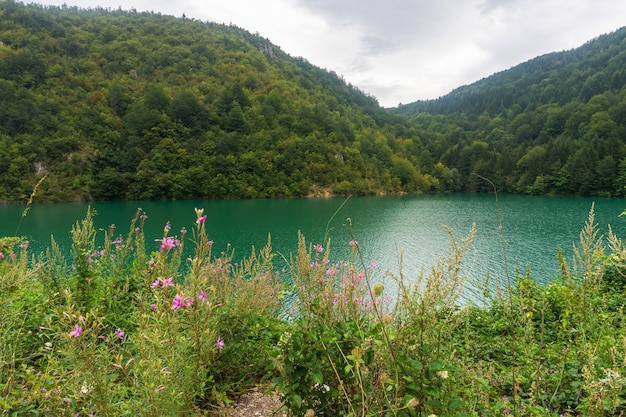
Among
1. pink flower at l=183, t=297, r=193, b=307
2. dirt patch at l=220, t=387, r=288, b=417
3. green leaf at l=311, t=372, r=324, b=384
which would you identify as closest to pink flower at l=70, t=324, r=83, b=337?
pink flower at l=183, t=297, r=193, b=307

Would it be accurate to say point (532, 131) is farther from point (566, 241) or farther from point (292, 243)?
point (292, 243)

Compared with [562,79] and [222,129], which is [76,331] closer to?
[222,129]

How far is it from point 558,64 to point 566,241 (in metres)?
176

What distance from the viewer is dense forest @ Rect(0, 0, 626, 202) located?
210 feet

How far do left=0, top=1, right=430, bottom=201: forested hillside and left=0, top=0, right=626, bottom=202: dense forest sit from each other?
319 mm

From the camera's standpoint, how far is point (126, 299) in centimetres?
398

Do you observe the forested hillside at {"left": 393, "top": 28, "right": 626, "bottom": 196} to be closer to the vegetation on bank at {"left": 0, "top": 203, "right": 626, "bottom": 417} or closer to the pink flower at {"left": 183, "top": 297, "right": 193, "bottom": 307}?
the vegetation on bank at {"left": 0, "top": 203, "right": 626, "bottom": 417}

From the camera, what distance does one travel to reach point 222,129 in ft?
271

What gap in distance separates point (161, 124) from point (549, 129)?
365 feet

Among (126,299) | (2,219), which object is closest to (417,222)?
(126,299)

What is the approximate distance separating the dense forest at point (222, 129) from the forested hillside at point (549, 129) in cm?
46

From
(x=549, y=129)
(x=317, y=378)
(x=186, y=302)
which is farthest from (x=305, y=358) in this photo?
(x=549, y=129)

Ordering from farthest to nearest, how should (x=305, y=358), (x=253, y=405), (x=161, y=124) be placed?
1. (x=161, y=124)
2. (x=253, y=405)
3. (x=305, y=358)

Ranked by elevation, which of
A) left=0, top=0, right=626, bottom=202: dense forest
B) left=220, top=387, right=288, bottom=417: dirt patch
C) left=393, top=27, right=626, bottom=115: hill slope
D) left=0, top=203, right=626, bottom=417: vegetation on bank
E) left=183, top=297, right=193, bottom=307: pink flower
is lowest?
left=220, top=387, right=288, bottom=417: dirt patch
